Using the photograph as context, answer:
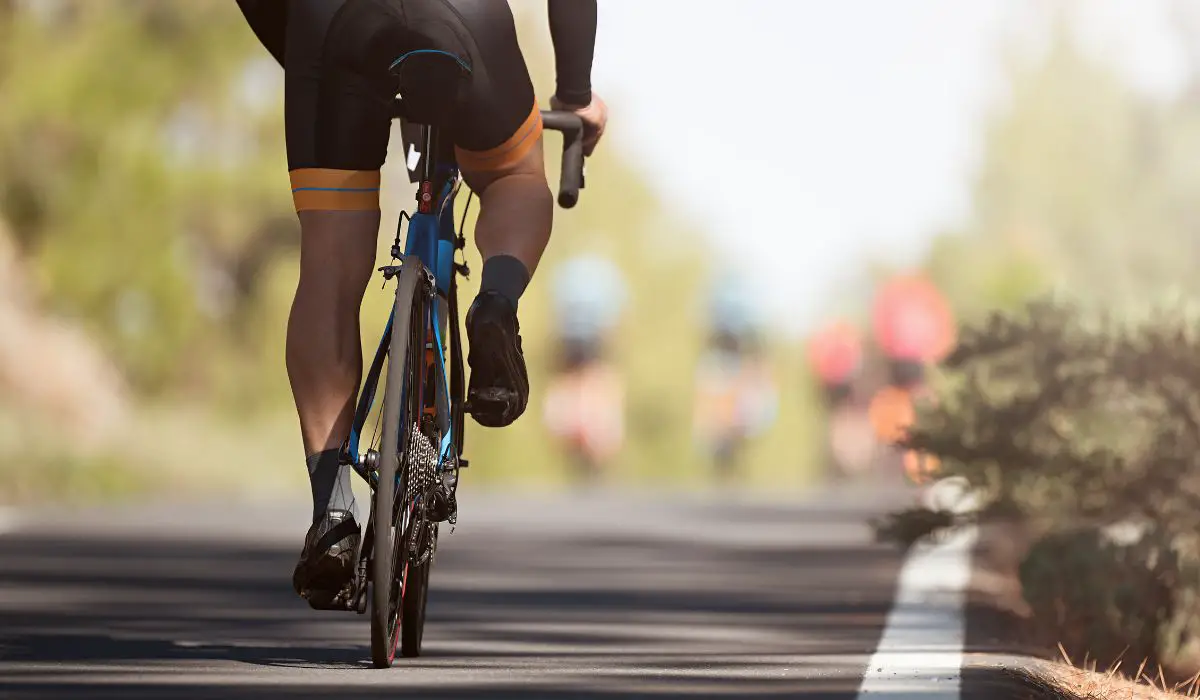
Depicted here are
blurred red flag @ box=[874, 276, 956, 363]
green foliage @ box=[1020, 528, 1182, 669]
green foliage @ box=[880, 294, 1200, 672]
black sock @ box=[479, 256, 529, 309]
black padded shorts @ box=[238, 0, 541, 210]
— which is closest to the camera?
black padded shorts @ box=[238, 0, 541, 210]

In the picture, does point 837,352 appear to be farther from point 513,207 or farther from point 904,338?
point 513,207

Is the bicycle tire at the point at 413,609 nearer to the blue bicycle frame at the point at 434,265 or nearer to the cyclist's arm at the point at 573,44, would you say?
the blue bicycle frame at the point at 434,265

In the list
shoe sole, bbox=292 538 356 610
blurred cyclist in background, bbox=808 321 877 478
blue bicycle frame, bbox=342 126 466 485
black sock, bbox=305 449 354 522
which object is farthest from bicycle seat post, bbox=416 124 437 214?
blurred cyclist in background, bbox=808 321 877 478

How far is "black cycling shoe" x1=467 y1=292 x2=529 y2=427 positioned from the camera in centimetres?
802

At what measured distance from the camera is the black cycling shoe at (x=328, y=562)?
8.01m

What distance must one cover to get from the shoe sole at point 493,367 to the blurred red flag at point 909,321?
22654 mm

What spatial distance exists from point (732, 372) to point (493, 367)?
31.2m

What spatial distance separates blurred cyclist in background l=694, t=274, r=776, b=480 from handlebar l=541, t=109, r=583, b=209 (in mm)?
29742

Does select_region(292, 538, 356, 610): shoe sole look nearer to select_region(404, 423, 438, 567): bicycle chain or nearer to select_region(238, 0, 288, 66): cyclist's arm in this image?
select_region(404, 423, 438, 567): bicycle chain

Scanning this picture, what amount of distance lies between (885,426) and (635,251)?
35855 millimetres

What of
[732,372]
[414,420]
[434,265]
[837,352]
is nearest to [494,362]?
[414,420]

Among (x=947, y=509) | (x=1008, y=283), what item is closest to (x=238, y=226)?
(x=1008, y=283)

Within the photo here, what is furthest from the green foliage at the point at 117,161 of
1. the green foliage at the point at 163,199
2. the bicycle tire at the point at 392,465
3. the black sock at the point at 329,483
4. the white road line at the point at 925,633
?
the bicycle tire at the point at 392,465

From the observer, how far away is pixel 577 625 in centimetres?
1030
